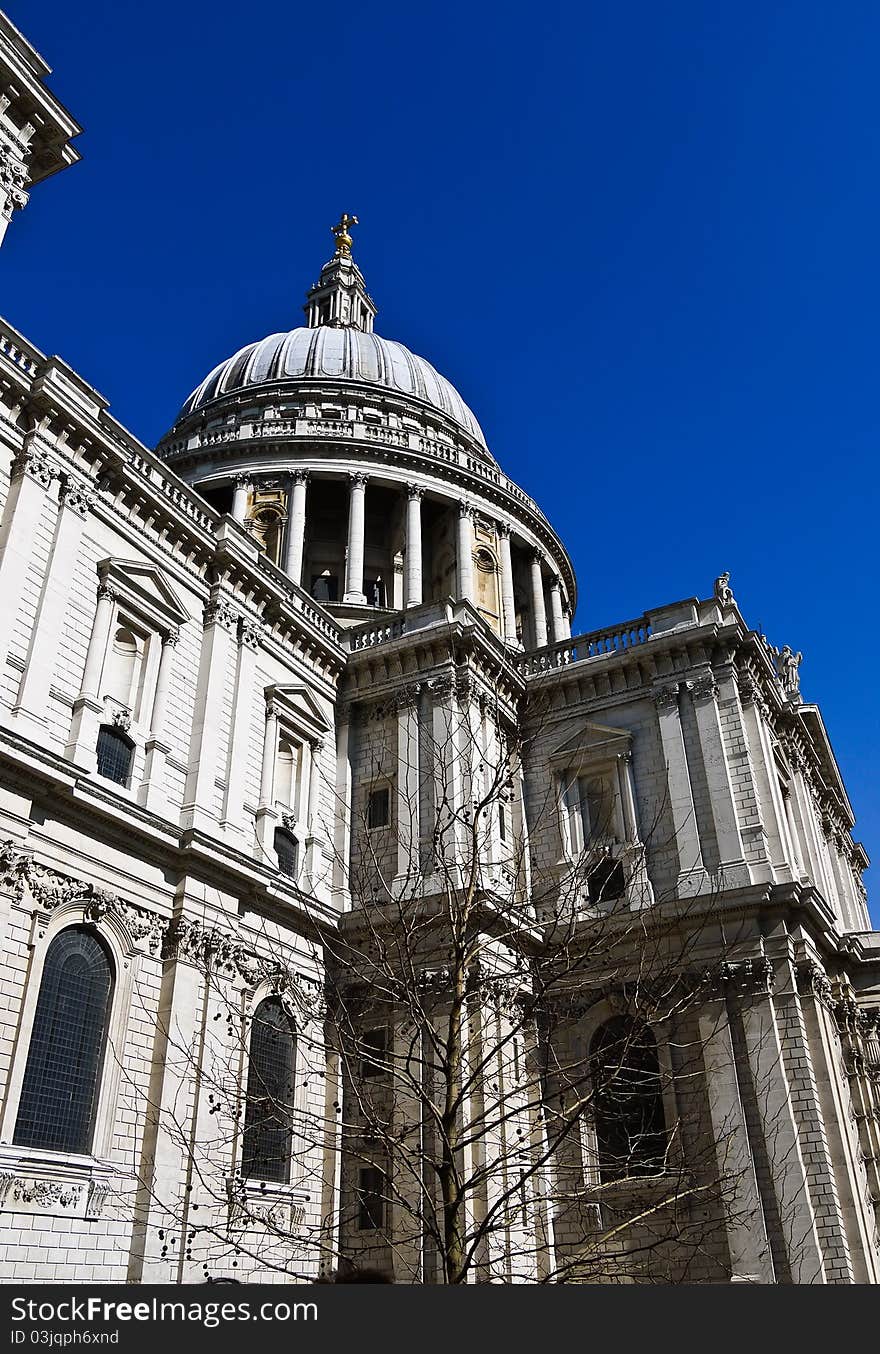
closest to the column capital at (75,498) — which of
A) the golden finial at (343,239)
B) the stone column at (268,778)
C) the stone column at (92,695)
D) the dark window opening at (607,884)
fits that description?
the stone column at (92,695)

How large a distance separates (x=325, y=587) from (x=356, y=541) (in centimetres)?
328

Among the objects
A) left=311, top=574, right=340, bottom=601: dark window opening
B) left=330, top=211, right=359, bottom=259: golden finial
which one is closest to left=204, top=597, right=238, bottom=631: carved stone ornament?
left=311, top=574, right=340, bottom=601: dark window opening

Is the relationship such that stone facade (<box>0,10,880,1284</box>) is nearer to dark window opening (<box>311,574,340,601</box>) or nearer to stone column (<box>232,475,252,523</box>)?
dark window opening (<box>311,574,340,601</box>)

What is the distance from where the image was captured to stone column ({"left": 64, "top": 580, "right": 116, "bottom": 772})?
69.5 ft

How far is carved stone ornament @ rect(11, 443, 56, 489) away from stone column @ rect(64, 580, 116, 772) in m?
2.60

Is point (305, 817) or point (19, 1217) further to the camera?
point (305, 817)

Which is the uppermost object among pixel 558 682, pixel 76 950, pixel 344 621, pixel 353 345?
pixel 353 345

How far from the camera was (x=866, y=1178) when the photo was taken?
93.7 ft

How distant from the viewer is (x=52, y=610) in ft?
70.1

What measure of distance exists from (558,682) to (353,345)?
33.1m

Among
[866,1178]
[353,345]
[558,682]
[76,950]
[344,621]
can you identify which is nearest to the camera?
[76,950]

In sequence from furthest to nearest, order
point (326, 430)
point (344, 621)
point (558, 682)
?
point (326, 430), point (344, 621), point (558, 682)

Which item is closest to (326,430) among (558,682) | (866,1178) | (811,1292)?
(558,682)

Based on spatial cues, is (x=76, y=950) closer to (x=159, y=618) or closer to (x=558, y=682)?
(x=159, y=618)
